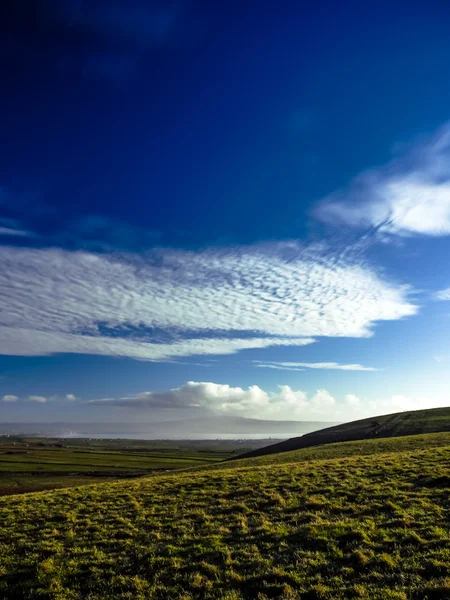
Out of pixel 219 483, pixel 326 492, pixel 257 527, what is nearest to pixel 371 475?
pixel 326 492

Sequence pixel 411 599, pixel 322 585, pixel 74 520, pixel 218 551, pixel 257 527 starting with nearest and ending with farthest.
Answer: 1. pixel 411 599
2. pixel 322 585
3. pixel 218 551
4. pixel 257 527
5. pixel 74 520

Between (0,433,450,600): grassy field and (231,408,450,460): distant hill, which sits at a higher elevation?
(0,433,450,600): grassy field

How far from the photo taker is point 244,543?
14977 mm

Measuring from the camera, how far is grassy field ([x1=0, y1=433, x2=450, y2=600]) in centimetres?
1145

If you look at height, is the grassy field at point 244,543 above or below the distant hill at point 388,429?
above

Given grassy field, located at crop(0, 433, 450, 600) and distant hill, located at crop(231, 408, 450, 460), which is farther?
distant hill, located at crop(231, 408, 450, 460)

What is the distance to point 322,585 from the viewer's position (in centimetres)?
1099

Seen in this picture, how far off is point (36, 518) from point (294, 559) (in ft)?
54.2

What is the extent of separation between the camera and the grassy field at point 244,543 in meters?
11.5

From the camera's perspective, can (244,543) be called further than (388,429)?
No

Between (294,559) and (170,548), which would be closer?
(294,559)

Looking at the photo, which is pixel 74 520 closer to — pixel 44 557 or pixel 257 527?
pixel 44 557

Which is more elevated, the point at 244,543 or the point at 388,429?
the point at 244,543

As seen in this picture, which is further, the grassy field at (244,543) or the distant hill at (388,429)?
the distant hill at (388,429)
